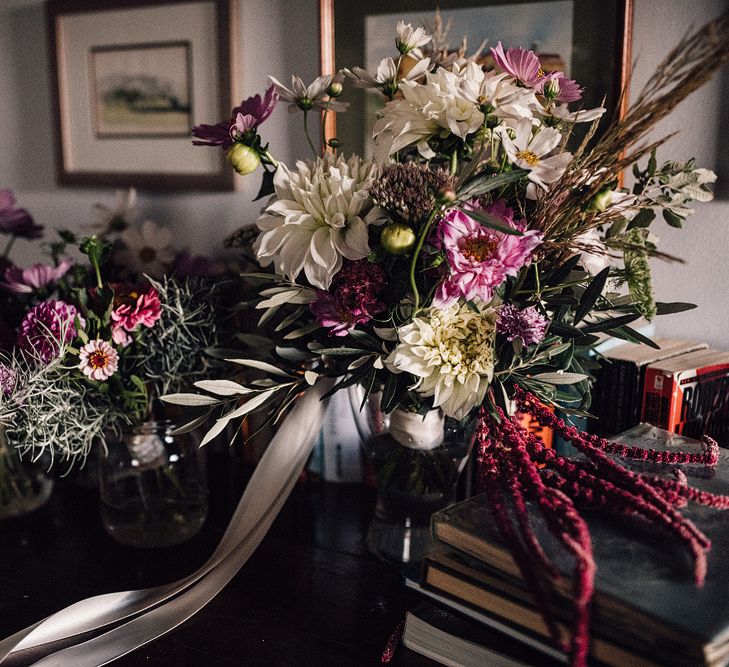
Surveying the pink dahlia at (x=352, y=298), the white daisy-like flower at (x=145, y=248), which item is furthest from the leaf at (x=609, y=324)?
the white daisy-like flower at (x=145, y=248)

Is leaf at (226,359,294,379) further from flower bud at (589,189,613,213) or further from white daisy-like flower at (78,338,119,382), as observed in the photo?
flower bud at (589,189,613,213)

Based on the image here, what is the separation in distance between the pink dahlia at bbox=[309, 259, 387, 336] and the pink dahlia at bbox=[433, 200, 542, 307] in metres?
0.07

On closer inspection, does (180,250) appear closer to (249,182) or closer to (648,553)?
(249,182)

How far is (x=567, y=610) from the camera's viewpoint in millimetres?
547

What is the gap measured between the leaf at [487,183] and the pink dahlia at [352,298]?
118mm

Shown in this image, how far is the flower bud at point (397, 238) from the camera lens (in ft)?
2.09

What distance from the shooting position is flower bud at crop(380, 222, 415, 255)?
64cm

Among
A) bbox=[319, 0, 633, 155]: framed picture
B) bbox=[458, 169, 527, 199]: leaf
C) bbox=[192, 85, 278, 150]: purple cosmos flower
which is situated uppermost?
bbox=[319, 0, 633, 155]: framed picture

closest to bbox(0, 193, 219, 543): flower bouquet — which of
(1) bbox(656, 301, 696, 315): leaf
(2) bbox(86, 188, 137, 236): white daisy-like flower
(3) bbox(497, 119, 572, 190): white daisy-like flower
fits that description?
(2) bbox(86, 188, 137, 236): white daisy-like flower

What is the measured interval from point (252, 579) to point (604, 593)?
0.44 m

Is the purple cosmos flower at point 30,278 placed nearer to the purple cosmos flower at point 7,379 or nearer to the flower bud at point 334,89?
the purple cosmos flower at point 7,379

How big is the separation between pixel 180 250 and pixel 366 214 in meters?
0.69

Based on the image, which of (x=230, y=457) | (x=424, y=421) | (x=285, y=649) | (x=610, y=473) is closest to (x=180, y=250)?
(x=230, y=457)

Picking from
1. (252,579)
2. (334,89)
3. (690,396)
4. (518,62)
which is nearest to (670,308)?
(690,396)
